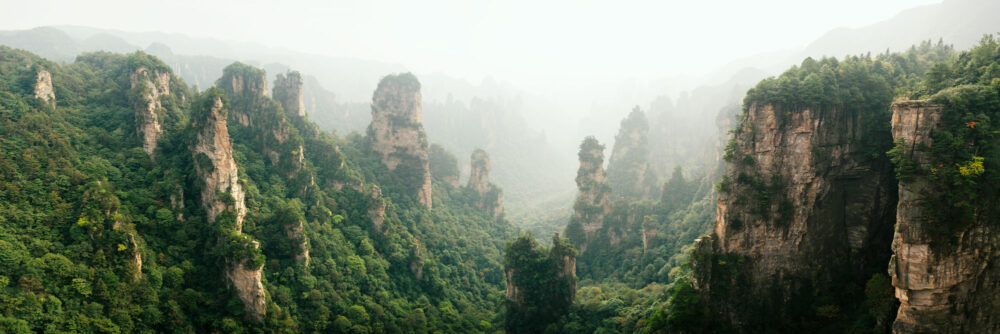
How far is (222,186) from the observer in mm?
37375

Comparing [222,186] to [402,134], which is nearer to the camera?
[222,186]

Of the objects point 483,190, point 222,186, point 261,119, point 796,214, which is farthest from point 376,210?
point 796,214

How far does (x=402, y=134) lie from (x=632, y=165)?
164 feet

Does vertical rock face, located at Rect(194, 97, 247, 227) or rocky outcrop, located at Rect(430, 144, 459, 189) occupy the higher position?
vertical rock face, located at Rect(194, 97, 247, 227)

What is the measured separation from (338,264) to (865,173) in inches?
1730

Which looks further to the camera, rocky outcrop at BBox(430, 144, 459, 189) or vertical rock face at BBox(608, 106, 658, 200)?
vertical rock face at BBox(608, 106, 658, 200)

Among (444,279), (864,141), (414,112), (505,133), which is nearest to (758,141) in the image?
(864,141)

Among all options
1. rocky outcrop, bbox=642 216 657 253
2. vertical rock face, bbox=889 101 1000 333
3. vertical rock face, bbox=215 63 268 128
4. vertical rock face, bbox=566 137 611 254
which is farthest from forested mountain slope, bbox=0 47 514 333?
vertical rock face, bbox=889 101 1000 333

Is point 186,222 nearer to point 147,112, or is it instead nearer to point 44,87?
point 147,112

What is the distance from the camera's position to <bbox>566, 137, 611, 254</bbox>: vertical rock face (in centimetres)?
7281

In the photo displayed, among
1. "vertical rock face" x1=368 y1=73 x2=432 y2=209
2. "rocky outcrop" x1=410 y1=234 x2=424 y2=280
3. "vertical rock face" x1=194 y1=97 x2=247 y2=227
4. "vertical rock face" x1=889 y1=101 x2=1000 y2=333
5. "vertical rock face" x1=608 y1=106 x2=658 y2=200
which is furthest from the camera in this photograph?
"vertical rock face" x1=608 y1=106 x2=658 y2=200

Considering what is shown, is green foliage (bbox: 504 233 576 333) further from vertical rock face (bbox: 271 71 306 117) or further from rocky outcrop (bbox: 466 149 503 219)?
vertical rock face (bbox: 271 71 306 117)

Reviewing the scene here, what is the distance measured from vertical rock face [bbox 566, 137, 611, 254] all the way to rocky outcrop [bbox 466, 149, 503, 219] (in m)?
17.4

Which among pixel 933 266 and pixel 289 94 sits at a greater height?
pixel 289 94
